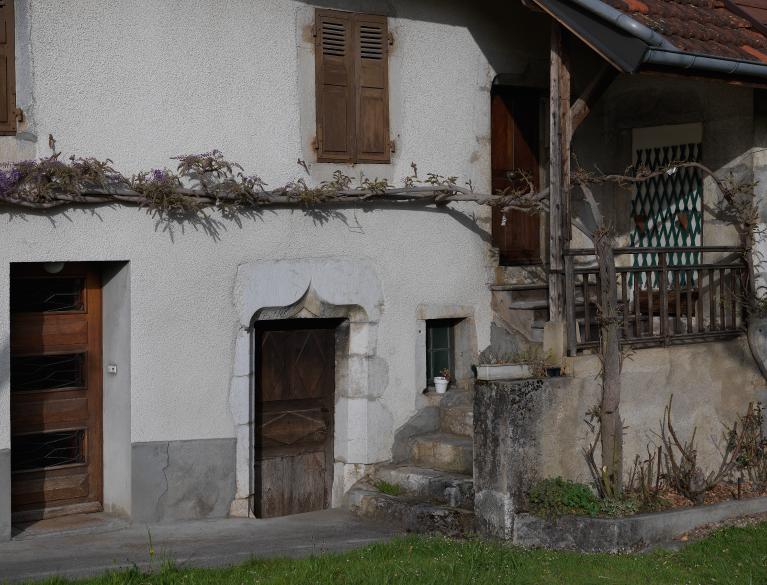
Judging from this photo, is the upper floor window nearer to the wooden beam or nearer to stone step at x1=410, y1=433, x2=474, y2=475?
the wooden beam

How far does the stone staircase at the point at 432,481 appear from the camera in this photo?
9.05 m

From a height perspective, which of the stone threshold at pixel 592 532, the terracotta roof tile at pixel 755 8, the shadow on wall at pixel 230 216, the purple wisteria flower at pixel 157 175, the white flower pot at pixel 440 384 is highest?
the terracotta roof tile at pixel 755 8

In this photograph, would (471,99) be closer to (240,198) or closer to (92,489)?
(240,198)

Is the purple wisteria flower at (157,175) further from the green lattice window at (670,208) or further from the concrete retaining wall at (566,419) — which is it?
the green lattice window at (670,208)

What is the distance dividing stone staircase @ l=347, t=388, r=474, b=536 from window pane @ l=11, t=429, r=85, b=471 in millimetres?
2357

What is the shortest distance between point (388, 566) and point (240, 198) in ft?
11.4

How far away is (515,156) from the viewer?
11438 mm

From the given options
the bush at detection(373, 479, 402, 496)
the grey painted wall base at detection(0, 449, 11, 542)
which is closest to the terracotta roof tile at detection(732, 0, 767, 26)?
the bush at detection(373, 479, 402, 496)

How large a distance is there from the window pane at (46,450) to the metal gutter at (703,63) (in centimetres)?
544

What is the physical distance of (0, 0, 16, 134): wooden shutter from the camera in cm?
866

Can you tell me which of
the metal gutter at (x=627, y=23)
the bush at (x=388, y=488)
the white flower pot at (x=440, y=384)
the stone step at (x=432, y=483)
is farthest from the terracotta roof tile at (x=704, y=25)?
the bush at (x=388, y=488)

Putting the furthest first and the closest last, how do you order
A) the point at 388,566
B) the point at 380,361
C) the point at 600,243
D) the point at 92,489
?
the point at 380,361, the point at 92,489, the point at 600,243, the point at 388,566

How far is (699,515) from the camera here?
29.3 feet

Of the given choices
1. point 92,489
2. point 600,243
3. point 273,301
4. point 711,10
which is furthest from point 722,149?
point 92,489
